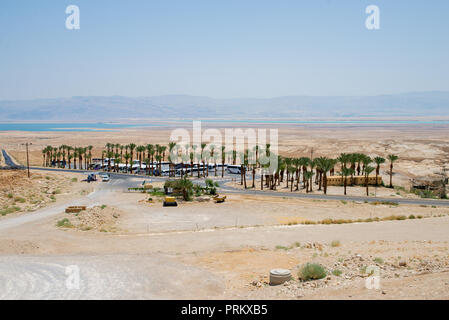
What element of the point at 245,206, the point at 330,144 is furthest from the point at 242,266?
the point at 330,144

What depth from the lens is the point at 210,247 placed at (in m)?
30.9

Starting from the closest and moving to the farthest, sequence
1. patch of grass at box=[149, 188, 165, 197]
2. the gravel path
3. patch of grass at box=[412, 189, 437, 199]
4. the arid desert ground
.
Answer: the gravel path
the arid desert ground
patch of grass at box=[149, 188, 165, 197]
patch of grass at box=[412, 189, 437, 199]

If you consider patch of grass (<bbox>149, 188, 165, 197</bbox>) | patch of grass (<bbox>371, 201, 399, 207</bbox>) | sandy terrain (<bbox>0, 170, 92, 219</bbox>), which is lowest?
patch of grass (<bbox>371, 201, 399, 207</bbox>)

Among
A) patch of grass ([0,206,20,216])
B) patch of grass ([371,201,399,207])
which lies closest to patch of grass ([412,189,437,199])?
patch of grass ([371,201,399,207])

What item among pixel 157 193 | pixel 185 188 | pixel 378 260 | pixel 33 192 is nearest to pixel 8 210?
pixel 33 192

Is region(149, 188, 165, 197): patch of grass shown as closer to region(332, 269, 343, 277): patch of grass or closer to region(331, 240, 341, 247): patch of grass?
region(331, 240, 341, 247): patch of grass

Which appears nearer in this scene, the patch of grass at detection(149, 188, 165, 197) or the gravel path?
the gravel path

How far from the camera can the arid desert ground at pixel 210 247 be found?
64.6ft

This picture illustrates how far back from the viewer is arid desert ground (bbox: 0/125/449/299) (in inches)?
775

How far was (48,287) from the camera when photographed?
20.3 meters

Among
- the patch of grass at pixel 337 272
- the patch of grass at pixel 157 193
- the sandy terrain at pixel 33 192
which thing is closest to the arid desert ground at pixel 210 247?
the patch of grass at pixel 337 272

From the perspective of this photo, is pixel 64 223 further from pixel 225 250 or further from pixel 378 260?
pixel 378 260

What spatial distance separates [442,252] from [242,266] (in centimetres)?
1229
